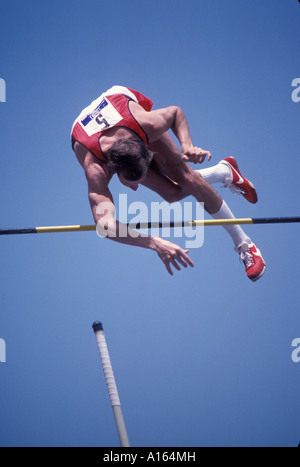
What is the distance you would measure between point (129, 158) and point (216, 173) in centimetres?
126

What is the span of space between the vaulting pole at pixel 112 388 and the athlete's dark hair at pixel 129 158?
123cm

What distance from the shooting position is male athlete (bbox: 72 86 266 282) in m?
4.28

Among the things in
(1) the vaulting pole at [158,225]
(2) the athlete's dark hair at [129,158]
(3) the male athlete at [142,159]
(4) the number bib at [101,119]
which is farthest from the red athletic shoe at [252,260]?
(4) the number bib at [101,119]

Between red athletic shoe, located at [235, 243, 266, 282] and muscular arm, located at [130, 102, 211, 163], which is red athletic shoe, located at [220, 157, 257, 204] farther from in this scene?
muscular arm, located at [130, 102, 211, 163]

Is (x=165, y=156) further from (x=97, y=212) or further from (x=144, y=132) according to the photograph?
(x=97, y=212)

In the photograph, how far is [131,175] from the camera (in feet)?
14.3

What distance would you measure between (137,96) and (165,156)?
65cm

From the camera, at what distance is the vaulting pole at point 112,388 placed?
417 centimetres

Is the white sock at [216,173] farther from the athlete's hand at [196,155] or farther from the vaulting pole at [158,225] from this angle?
the athlete's hand at [196,155]

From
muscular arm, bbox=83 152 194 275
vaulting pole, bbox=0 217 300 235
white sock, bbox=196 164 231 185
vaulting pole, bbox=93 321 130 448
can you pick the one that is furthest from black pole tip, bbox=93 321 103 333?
white sock, bbox=196 164 231 185

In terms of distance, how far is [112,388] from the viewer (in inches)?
169

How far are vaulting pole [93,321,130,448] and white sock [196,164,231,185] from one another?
1.75 m

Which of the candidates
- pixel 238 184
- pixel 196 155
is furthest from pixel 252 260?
pixel 196 155
